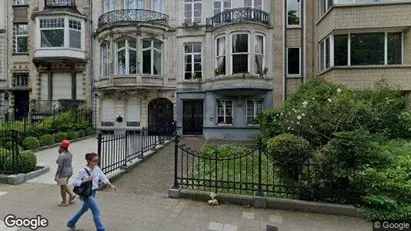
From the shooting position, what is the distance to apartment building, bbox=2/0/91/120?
21297mm

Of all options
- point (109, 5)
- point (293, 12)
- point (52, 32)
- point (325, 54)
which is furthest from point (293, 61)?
point (52, 32)

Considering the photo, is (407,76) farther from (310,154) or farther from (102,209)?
(102,209)

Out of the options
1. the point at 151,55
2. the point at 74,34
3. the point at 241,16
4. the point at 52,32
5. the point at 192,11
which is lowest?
the point at 151,55

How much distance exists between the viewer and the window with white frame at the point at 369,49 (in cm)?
1477

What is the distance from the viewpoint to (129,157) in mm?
10422

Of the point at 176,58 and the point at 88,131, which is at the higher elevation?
the point at 176,58

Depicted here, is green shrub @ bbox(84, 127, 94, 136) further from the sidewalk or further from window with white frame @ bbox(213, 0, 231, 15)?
the sidewalk

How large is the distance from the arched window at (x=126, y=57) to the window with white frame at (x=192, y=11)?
433 centimetres

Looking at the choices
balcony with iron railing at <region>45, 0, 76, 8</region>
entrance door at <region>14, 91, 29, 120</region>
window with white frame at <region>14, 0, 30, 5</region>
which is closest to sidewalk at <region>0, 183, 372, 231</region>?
balcony with iron railing at <region>45, 0, 76, 8</region>

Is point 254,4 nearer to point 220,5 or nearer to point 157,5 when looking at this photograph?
point 220,5

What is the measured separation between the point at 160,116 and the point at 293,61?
10.4 meters

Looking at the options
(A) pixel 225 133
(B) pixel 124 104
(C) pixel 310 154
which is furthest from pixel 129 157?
(B) pixel 124 104

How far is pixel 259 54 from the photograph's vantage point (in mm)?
18969

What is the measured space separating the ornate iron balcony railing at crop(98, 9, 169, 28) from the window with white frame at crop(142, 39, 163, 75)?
150 centimetres
